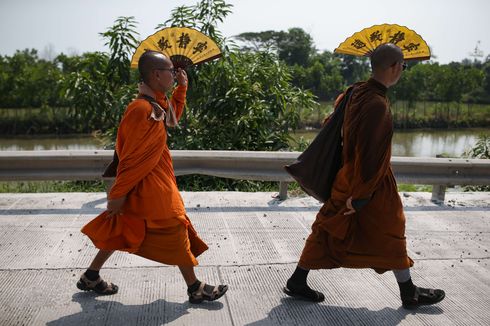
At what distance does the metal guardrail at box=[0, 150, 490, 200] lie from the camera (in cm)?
554

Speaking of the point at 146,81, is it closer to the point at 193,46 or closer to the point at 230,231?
the point at 193,46

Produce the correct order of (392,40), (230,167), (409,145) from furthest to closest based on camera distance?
(409,145), (230,167), (392,40)

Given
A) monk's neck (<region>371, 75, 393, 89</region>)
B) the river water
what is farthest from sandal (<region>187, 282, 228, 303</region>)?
the river water

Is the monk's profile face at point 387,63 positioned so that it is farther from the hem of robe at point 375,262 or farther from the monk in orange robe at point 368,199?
the hem of robe at point 375,262

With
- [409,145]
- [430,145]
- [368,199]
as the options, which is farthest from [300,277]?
[430,145]

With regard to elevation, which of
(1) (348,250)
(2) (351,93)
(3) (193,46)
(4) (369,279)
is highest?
(3) (193,46)

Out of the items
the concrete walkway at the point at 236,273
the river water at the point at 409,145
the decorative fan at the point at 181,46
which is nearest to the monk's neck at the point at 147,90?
the decorative fan at the point at 181,46

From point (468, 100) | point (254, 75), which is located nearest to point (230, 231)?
point (254, 75)

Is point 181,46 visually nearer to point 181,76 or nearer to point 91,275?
point 181,76

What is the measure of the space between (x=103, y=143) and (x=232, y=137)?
120 inches

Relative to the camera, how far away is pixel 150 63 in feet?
10.8

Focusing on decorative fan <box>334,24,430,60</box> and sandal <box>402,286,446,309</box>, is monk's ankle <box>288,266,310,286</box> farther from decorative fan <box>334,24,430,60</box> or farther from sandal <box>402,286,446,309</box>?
decorative fan <box>334,24,430,60</box>

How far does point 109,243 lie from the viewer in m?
3.33

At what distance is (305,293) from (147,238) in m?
1.21
